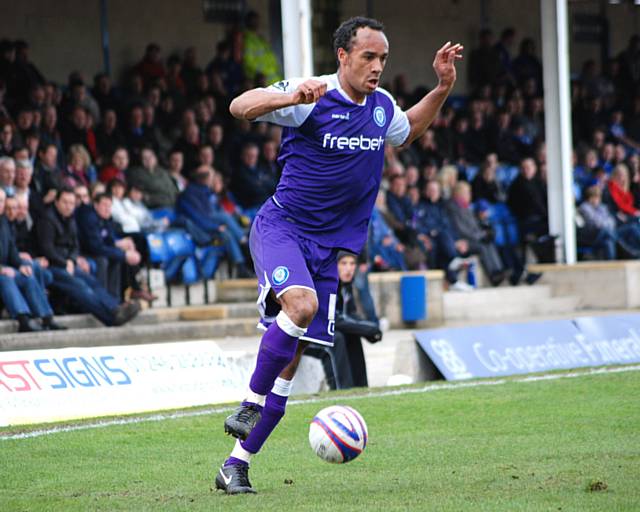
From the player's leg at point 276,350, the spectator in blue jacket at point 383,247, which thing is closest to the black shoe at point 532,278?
the spectator in blue jacket at point 383,247

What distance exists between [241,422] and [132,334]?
27.5 feet

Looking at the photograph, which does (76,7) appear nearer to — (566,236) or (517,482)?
(566,236)

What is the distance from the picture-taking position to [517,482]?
21.5 ft

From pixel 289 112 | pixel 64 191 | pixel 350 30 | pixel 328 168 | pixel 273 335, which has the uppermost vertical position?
pixel 350 30

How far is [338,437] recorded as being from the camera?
6.39 metres

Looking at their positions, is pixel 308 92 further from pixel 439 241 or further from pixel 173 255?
pixel 439 241

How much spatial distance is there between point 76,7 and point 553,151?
7316 millimetres

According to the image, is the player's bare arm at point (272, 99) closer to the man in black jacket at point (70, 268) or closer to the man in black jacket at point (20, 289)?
the man in black jacket at point (20, 289)

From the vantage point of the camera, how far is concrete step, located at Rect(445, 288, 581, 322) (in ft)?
60.0

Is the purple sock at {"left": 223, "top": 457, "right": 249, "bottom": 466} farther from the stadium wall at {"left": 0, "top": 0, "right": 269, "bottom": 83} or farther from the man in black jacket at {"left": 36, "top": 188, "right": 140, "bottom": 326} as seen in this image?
the stadium wall at {"left": 0, "top": 0, "right": 269, "bottom": 83}

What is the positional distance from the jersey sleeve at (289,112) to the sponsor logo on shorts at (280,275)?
73 cm

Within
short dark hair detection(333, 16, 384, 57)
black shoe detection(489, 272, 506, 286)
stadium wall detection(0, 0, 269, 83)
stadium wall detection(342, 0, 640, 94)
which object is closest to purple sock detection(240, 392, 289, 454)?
short dark hair detection(333, 16, 384, 57)

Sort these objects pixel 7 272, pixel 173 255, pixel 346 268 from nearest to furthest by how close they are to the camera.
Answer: pixel 346 268 < pixel 7 272 < pixel 173 255

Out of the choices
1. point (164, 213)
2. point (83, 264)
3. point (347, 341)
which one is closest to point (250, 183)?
point (164, 213)
